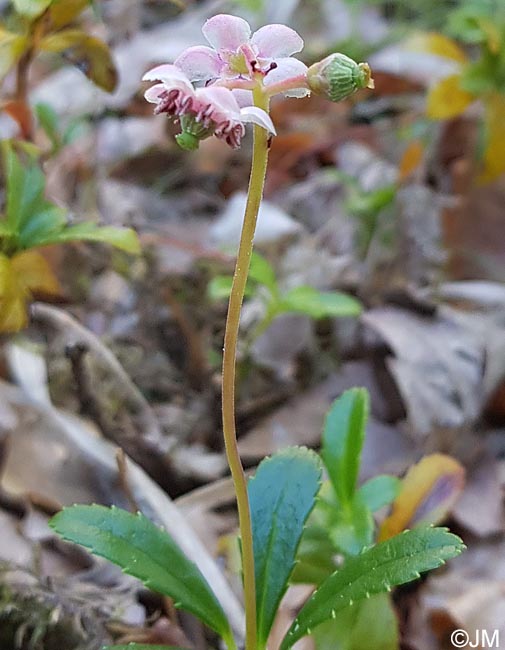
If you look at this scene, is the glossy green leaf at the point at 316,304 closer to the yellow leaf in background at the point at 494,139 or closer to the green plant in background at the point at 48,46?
the green plant in background at the point at 48,46

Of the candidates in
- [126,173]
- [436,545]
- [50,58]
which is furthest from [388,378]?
[50,58]

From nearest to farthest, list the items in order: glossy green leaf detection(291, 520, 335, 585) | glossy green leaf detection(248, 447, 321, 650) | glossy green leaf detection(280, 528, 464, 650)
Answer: glossy green leaf detection(280, 528, 464, 650)
glossy green leaf detection(248, 447, 321, 650)
glossy green leaf detection(291, 520, 335, 585)

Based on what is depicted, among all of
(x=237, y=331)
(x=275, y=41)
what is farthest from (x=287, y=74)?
(x=237, y=331)

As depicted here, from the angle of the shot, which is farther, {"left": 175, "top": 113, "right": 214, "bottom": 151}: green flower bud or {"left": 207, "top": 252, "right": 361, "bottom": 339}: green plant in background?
{"left": 207, "top": 252, "right": 361, "bottom": 339}: green plant in background

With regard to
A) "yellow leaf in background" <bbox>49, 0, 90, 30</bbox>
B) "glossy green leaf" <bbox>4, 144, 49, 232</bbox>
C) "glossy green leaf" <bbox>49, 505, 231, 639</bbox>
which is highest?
"yellow leaf in background" <bbox>49, 0, 90, 30</bbox>

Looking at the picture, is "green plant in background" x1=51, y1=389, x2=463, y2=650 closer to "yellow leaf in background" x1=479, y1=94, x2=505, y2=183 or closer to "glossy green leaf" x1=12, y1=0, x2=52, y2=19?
"glossy green leaf" x1=12, y1=0, x2=52, y2=19

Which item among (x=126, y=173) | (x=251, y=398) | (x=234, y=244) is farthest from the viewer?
(x=126, y=173)

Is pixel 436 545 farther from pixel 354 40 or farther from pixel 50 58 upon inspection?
pixel 50 58

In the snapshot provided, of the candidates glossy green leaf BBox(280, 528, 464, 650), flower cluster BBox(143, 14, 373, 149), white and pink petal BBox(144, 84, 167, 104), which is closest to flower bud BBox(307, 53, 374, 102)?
flower cluster BBox(143, 14, 373, 149)
